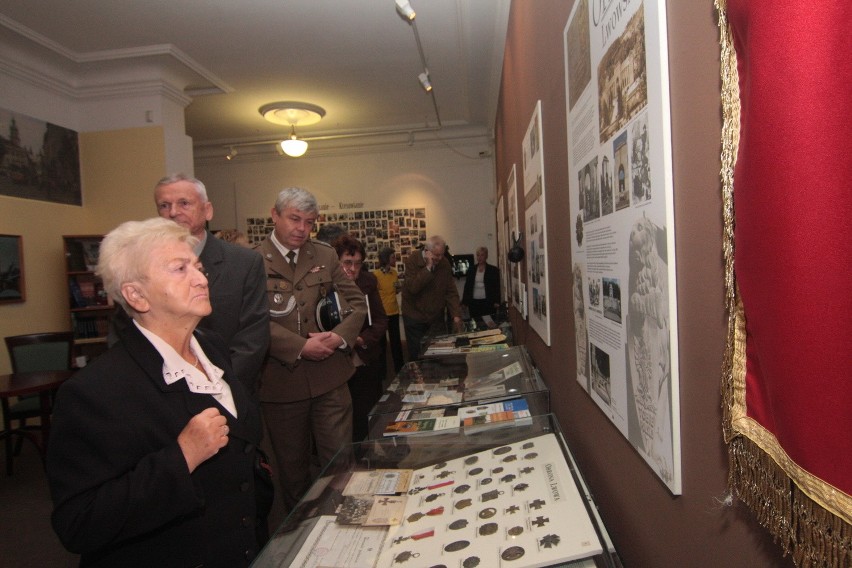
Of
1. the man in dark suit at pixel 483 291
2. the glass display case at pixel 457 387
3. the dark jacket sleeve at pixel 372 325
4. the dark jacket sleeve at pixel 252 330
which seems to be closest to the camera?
the glass display case at pixel 457 387

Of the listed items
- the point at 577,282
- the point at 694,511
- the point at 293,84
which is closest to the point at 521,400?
the point at 577,282

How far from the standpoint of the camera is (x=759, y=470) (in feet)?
2.01

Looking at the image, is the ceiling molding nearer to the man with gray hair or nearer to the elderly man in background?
the elderly man in background

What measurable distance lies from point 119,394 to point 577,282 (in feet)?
4.41

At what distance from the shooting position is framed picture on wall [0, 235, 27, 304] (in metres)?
5.54

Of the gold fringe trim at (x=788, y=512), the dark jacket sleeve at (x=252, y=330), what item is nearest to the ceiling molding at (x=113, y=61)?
the dark jacket sleeve at (x=252, y=330)

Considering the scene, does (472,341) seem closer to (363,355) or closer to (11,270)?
(363,355)

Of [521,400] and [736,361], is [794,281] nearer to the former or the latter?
[736,361]

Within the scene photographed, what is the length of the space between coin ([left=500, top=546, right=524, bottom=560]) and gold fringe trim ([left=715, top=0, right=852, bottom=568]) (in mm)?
566

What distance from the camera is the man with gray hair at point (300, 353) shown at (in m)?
2.78

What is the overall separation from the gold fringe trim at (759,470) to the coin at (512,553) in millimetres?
566

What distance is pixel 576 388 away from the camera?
6.40 feet

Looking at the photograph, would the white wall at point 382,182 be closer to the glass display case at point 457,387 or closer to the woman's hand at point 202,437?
the glass display case at point 457,387

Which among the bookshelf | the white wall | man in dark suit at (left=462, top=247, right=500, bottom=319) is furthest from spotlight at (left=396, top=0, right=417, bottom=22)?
the white wall
